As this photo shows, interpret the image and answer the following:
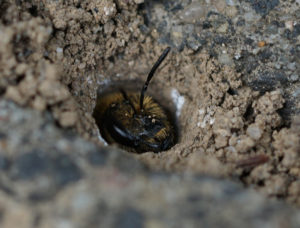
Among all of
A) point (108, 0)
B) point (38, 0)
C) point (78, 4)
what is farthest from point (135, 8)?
point (38, 0)

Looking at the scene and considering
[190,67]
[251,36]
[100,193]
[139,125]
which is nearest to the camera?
[100,193]

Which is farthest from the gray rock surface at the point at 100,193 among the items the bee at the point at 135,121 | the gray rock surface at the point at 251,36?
the bee at the point at 135,121

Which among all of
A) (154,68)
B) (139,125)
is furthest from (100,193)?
(139,125)

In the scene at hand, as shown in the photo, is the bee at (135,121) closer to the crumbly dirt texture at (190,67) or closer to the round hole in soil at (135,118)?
the round hole in soil at (135,118)

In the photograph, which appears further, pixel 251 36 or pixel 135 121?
pixel 135 121

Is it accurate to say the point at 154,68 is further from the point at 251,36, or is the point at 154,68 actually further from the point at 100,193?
the point at 100,193

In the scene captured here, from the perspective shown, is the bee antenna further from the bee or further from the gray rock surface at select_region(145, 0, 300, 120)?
the gray rock surface at select_region(145, 0, 300, 120)

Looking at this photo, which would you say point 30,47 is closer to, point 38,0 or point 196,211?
point 38,0
